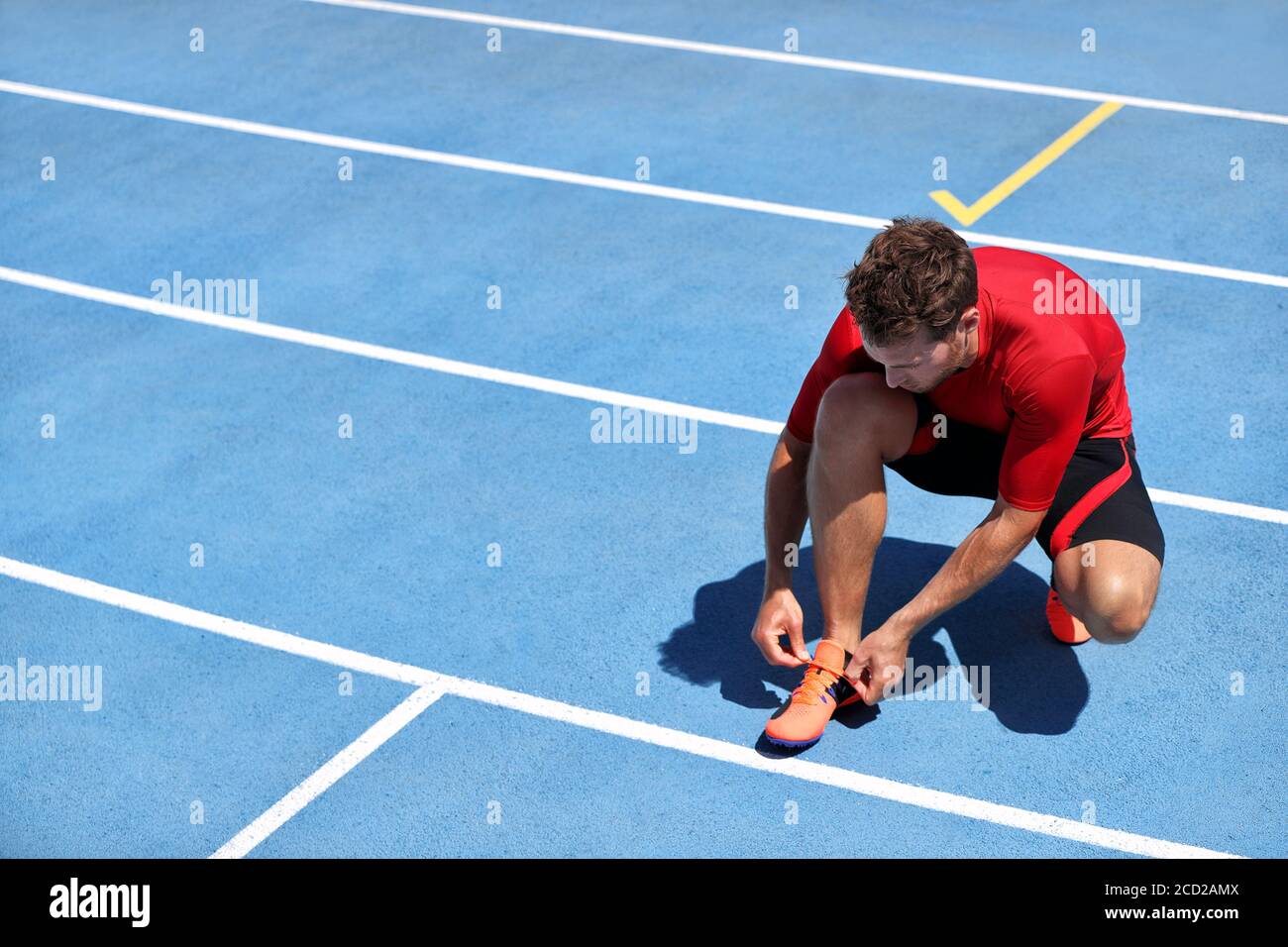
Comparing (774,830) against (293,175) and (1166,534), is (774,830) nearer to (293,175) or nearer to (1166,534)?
(1166,534)

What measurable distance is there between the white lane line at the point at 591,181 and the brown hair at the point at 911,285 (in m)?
3.24

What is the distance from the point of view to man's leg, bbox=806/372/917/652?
13.3 feet

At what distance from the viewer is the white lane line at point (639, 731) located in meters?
3.95

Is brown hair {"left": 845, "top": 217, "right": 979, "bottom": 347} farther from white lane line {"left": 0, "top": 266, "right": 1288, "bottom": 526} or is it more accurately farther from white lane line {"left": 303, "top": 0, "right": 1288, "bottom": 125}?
white lane line {"left": 303, "top": 0, "right": 1288, "bottom": 125}

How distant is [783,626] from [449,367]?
9.08 ft

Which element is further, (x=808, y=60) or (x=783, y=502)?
(x=808, y=60)

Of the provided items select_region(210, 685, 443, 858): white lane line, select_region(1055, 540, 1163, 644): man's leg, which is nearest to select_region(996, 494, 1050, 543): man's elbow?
select_region(1055, 540, 1163, 644): man's leg

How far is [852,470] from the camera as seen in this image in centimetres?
406

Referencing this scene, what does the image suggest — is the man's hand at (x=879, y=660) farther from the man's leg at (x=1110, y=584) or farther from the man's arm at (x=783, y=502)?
the man's leg at (x=1110, y=584)

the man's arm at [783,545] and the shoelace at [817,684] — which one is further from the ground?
the man's arm at [783,545]

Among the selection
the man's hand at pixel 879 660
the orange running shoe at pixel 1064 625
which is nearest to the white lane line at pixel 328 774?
the man's hand at pixel 879 660

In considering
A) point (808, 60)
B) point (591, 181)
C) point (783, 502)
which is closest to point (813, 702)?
point (783, 502)

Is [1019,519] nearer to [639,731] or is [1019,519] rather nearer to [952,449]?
[952,449]
